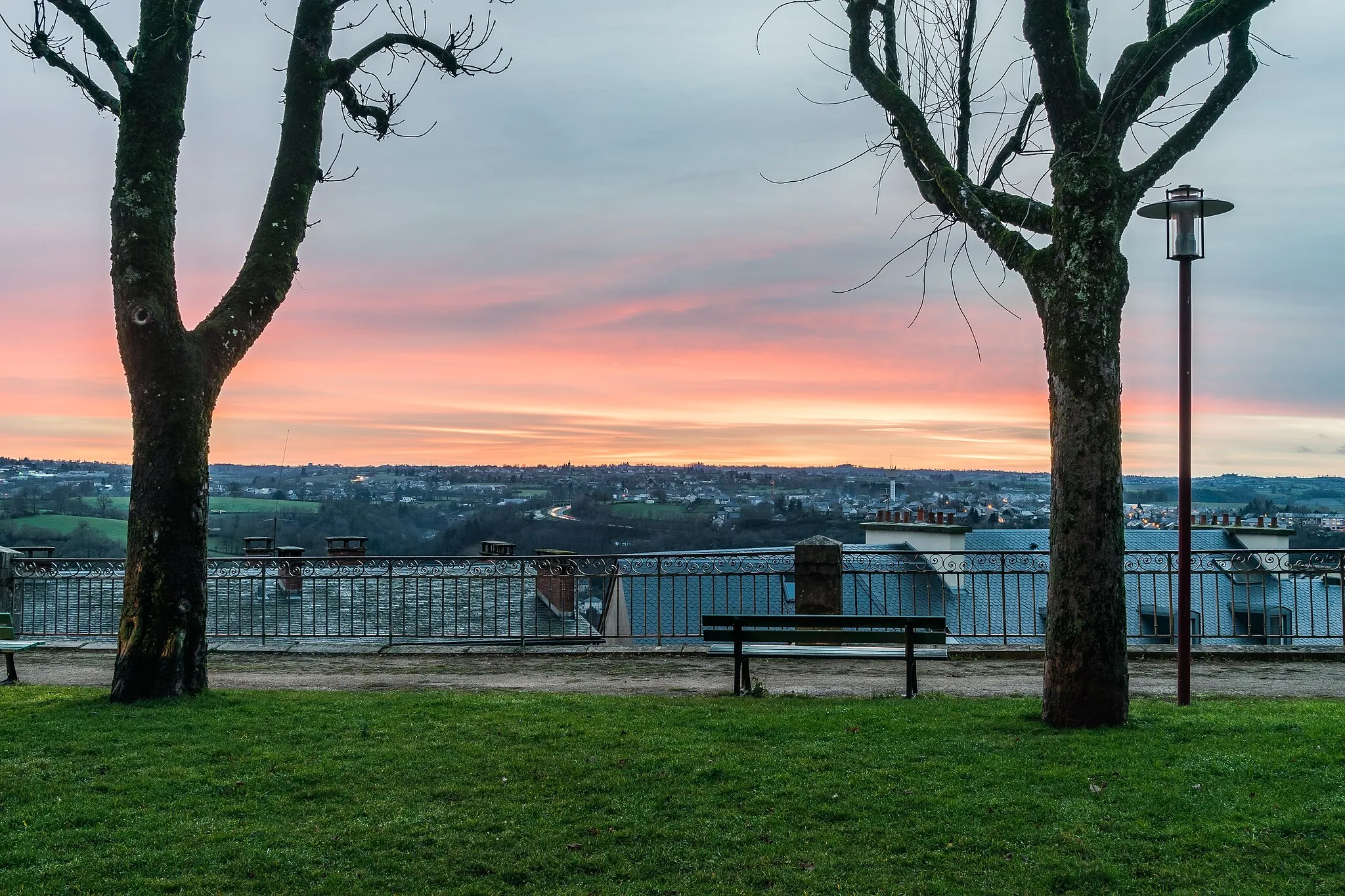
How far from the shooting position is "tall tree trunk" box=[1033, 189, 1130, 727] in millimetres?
7234

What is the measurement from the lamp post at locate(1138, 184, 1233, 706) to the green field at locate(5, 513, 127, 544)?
18615 mm

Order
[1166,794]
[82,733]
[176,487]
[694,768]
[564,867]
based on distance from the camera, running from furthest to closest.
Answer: [176,487] < [82,733] < [694,768] < [1166,794] < [564,867]

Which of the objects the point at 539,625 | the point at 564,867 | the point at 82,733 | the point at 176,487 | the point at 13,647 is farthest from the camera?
the point at 539,625

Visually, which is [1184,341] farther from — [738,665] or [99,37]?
[99,37]

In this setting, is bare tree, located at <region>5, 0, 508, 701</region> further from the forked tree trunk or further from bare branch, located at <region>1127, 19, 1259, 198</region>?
bare branch, located at <region>1127, 19, 1259, 198</region>

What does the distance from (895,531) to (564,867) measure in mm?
16482

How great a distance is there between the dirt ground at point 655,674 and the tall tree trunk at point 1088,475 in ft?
8.79

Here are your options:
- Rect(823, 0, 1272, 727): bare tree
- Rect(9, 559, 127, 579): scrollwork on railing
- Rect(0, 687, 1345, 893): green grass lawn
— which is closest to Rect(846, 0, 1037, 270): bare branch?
Rect(823, 0, 1272, 727): bare tree

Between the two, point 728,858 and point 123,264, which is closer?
point 728,858

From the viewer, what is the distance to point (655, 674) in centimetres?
1137

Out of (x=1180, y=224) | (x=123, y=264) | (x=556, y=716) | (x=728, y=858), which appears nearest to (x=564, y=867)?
(x=728, y=858)

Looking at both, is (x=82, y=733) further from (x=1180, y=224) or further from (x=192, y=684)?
(x=1180, y=224)

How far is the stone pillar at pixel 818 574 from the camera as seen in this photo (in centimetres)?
1284

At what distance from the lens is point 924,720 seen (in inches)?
299
